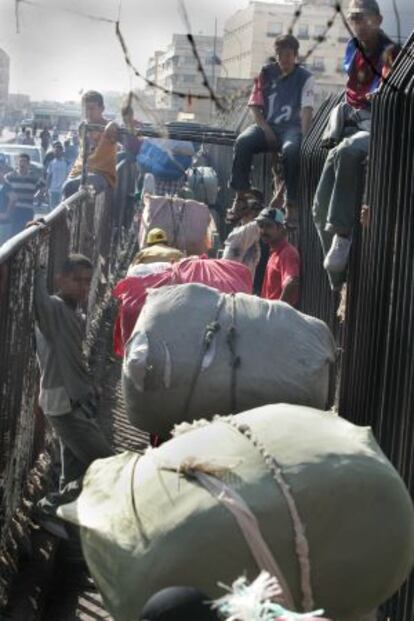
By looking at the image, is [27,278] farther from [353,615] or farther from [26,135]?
[26,135]

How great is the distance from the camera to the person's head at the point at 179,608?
9.23 feet

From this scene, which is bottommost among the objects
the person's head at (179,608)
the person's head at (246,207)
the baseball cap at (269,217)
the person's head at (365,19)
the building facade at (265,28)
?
the person's head at (179,608)

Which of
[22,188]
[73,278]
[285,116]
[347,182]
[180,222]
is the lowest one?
[22,188]

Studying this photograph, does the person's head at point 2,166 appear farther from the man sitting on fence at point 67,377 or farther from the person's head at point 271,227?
the man sitting on fence at point 67,377

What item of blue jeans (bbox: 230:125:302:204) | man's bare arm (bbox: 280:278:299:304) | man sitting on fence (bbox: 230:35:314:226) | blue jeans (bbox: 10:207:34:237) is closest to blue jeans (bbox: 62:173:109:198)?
blue jeans (bbox: 230:125:302:204)

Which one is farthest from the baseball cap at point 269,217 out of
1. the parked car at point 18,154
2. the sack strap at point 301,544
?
the parked car at point 18,154

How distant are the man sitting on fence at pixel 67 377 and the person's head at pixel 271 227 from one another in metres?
2.04

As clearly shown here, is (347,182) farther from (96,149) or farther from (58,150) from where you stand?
(58,150)

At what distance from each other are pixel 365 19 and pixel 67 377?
261 cm

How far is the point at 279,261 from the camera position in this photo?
9.23 meters

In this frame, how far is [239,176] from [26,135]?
3205 cm

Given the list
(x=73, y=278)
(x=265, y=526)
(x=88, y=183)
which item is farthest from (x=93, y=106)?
(x=265, y=526)

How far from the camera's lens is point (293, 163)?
10539 mm

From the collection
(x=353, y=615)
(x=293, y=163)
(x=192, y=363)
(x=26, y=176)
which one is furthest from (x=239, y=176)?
(x=26, y=176)
